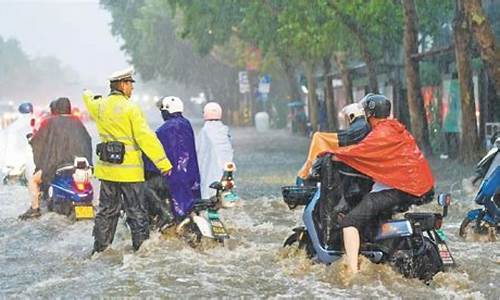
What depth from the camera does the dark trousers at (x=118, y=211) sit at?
908 cm

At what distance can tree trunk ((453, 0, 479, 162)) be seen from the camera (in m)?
19.3

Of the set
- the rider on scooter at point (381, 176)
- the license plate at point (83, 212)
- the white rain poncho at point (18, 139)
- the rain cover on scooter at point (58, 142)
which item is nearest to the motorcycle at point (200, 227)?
the rider on scooter at point (381, 176)

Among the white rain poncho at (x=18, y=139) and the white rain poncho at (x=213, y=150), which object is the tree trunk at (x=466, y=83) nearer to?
the white rain poncho at (x=18, y=139)

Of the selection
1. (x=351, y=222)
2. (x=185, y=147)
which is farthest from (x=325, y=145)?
(x=351, y=222)

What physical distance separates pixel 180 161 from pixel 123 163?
830 millimetres

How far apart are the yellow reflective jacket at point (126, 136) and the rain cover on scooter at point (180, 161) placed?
0.55 meters

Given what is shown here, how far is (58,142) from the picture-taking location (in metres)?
12.4

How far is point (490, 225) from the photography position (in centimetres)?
986

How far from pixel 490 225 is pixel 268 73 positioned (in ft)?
131

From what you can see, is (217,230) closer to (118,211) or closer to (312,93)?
(118,211)

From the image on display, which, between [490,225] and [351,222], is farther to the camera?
[490,225]

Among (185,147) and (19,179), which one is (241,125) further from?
(185,147)

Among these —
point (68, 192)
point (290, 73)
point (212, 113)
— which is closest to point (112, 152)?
point (212, 113)

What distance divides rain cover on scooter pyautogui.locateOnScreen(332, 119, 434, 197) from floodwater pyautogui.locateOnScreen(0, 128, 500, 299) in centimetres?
69
